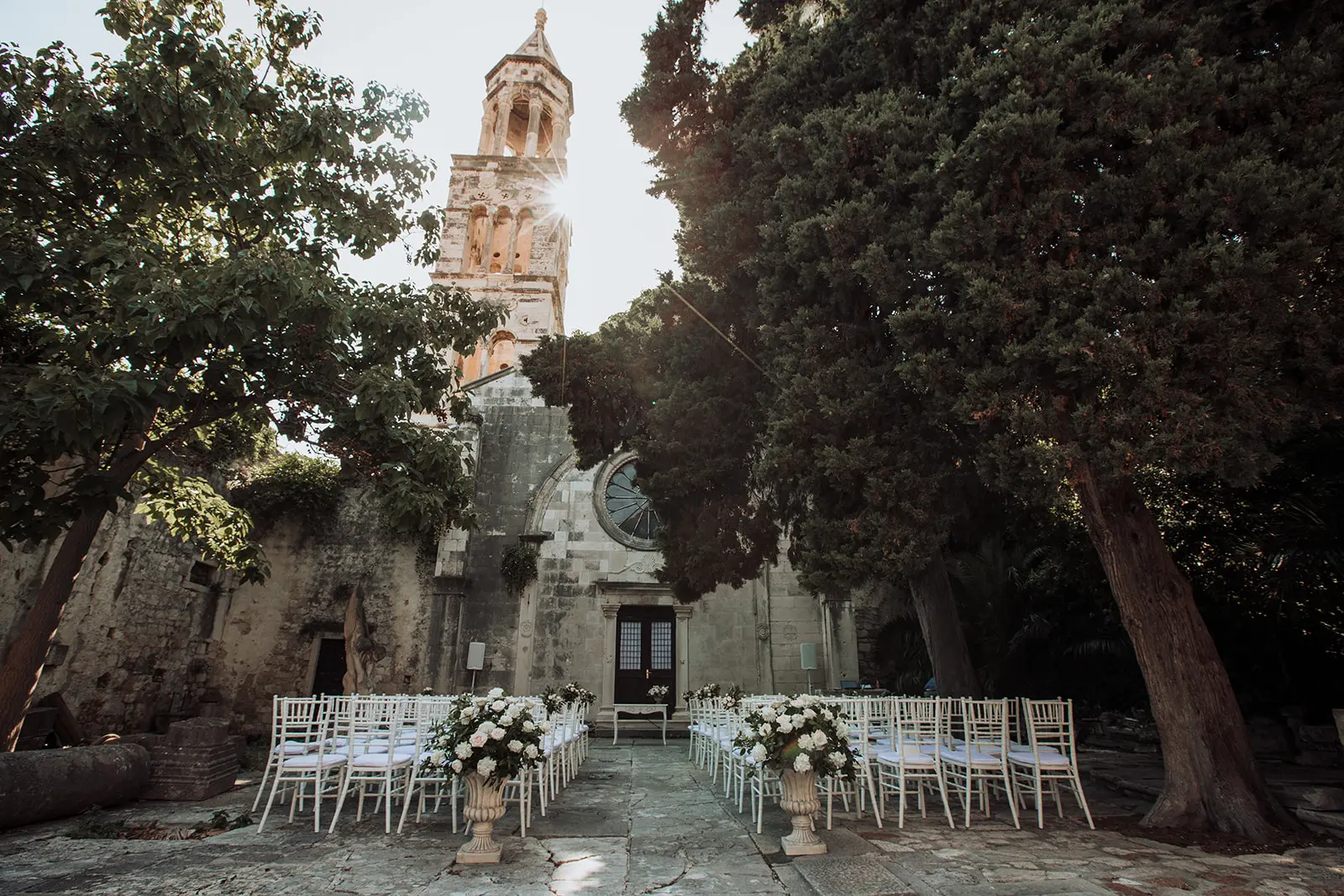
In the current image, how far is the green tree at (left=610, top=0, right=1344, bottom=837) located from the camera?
4.82 meters

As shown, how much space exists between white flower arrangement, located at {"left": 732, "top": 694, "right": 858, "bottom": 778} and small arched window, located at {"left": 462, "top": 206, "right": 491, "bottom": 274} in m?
21.2

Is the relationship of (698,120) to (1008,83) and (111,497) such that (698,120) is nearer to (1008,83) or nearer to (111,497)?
(1008,83)

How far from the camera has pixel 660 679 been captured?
1364 cm

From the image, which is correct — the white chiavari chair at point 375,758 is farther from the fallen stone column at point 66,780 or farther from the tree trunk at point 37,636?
the tree trunk at point 37,636

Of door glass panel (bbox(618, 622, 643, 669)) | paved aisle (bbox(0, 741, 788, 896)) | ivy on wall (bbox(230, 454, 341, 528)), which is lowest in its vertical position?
paved aisle (bbox(0, 741, 788, 896))

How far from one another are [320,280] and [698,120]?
526cm

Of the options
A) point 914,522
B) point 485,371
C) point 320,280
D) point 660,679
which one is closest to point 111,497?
point 320,280

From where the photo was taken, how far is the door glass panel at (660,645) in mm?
13781

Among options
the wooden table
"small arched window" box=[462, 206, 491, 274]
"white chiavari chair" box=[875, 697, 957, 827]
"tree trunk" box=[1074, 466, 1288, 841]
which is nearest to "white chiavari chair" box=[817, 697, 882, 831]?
"white chiavari chair" box=[875, 697, 957, 827]

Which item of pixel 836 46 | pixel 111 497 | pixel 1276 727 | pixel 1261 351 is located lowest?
pixel 1276 727

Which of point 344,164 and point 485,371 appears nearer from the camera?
point 344,164

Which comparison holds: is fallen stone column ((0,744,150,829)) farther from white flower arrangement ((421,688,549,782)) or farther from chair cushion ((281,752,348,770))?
white flower arrangement ((421,688,549,782))

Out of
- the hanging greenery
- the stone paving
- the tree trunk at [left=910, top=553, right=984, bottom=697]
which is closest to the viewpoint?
the stone paving

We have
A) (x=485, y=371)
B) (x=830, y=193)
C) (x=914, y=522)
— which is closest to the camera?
(x=914, y=522)
